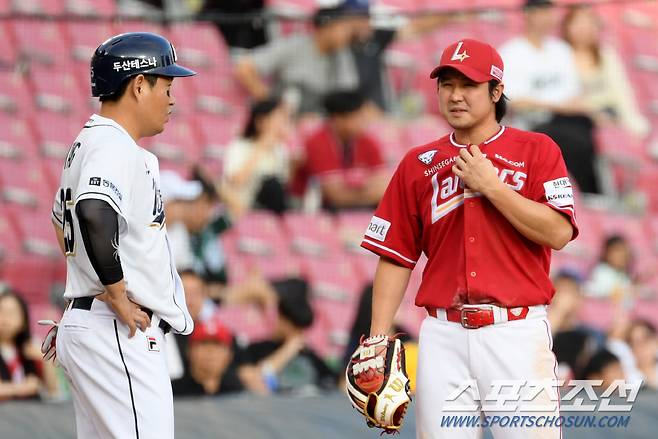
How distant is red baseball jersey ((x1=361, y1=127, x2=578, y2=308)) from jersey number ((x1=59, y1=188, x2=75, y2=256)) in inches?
43.7

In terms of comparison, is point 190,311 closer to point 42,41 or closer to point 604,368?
point 42,41

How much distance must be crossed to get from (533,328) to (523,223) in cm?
34

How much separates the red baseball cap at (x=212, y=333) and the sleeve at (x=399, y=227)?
334 centimetres

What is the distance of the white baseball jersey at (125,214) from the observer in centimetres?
341

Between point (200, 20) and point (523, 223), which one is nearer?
point (523, 223)

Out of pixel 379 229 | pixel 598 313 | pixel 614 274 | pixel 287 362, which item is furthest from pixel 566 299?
pixel 379 229

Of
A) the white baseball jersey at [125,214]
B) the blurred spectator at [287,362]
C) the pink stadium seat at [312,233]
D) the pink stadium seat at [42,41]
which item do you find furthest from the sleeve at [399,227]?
the pink stadium seat at [42,41]

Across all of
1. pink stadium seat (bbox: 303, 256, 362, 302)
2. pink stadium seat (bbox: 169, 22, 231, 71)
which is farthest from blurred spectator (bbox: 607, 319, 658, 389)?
pink stadium seat (bbox: 169, 22, 231, 71)

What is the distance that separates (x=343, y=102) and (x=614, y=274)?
7.25 ft

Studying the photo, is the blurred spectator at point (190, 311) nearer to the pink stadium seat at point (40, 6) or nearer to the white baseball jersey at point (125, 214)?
the pink stadium seat at point (40, 6)

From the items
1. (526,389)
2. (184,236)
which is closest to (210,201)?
(184,236)

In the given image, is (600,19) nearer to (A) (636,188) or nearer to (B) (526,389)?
(A) (636,188)

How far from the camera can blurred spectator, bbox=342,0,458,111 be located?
7781mm

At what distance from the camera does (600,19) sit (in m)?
8.08
